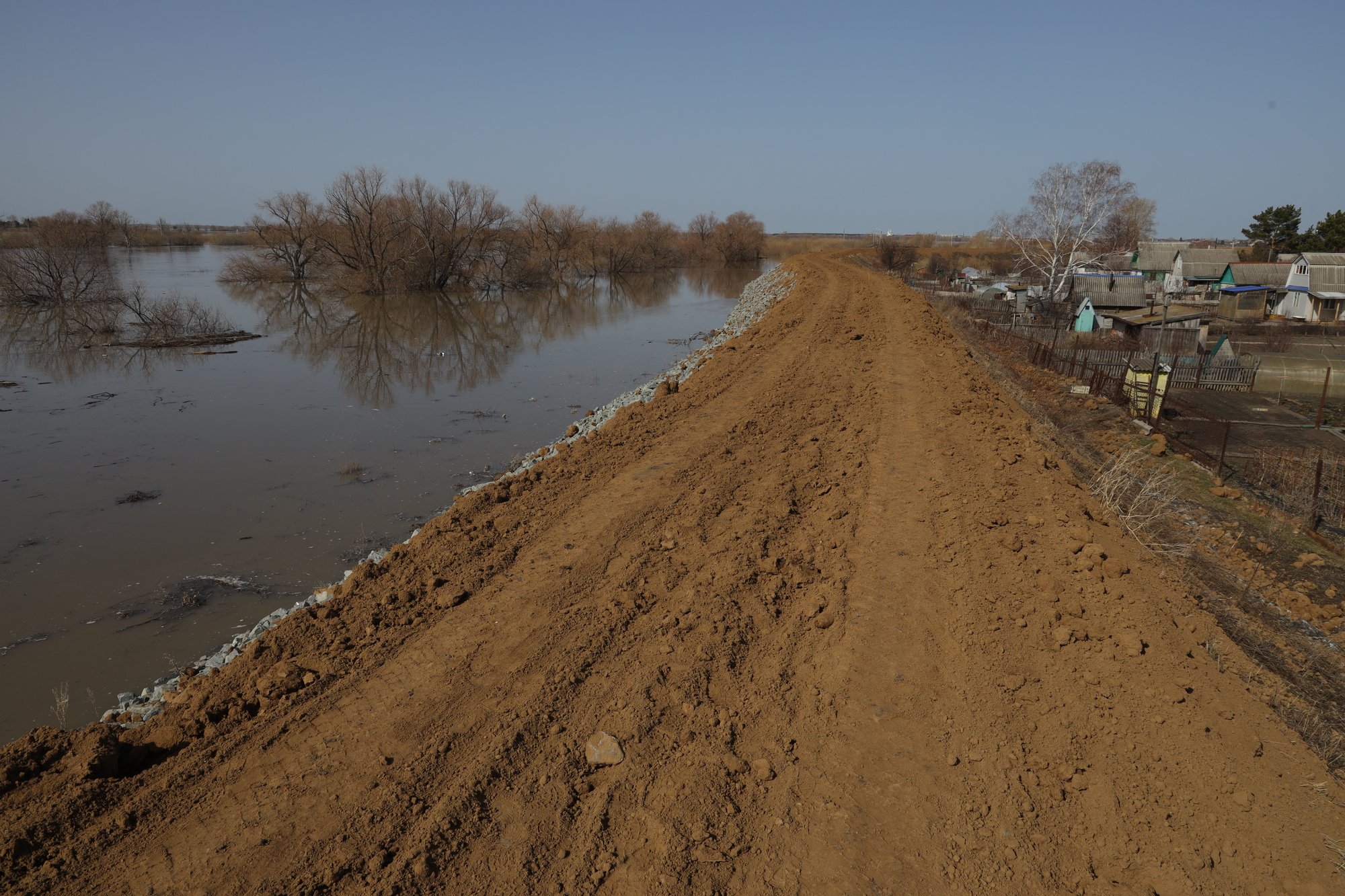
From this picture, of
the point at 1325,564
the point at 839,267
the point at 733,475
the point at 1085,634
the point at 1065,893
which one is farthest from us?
the point at 839,267

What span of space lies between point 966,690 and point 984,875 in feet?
4.15

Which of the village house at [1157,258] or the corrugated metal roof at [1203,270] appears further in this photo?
the village house at [1157,258]

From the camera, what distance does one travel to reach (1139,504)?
9.02 metres

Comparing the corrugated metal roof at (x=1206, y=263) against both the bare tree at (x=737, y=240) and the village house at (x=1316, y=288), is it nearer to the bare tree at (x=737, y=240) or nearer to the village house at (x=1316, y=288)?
the village house at (x=1316, y=288)

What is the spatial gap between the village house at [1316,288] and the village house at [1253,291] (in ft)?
3.64

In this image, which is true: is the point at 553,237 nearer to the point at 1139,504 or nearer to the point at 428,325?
the point at 428,325

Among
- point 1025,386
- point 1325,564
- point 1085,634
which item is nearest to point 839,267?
point 1025,386

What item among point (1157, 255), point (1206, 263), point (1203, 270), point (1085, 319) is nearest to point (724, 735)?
point (1085, 319)

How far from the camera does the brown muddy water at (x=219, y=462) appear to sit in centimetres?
781

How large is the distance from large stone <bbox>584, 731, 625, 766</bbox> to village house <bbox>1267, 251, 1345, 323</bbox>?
Result: 52.9 metres

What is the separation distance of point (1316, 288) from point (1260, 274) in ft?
18.1

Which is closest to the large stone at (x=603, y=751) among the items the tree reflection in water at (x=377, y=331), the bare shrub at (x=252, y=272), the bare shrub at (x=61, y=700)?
the bare shrub at (x=61, y=700)

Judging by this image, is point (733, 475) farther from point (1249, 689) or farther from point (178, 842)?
point (178, 842)

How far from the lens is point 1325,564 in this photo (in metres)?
10.0
